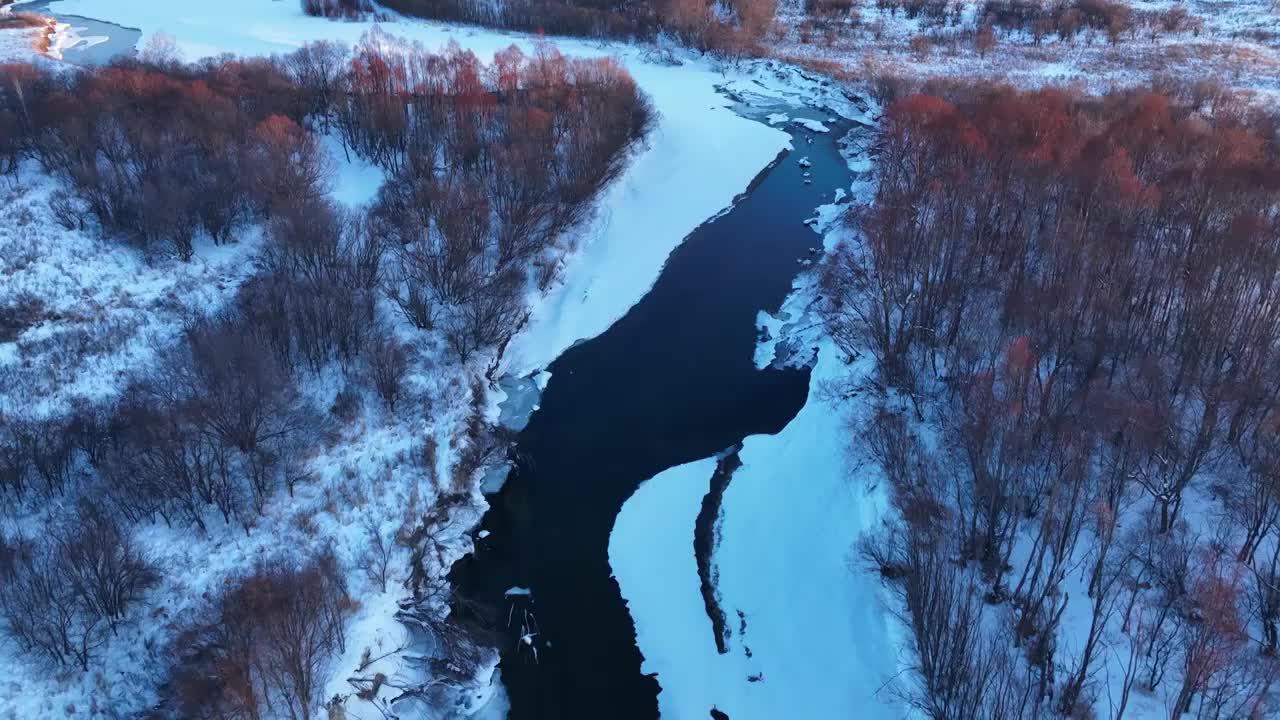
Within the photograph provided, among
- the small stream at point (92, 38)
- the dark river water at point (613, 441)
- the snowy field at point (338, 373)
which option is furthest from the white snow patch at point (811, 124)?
the small stream at point (92, 38)

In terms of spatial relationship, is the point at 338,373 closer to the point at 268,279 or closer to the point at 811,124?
the point at 268,279

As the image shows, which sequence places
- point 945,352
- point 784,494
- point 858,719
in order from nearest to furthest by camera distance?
point 858,719 → point 784,494 → point 945,352

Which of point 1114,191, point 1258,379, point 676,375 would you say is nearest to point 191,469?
point 676,375

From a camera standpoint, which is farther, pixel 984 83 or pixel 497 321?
pixel 984 83

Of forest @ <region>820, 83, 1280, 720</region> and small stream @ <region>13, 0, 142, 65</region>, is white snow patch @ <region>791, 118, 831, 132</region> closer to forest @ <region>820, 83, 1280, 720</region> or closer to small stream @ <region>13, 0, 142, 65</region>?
forest @ <region>820, 83, 1280, 720</region>

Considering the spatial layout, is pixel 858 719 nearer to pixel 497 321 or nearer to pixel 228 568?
pixel 228 568

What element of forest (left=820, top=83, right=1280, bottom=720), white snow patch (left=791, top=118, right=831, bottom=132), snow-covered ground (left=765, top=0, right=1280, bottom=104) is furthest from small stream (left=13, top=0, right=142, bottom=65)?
forest (left=820, top=83, right=1280, bottom=720)
